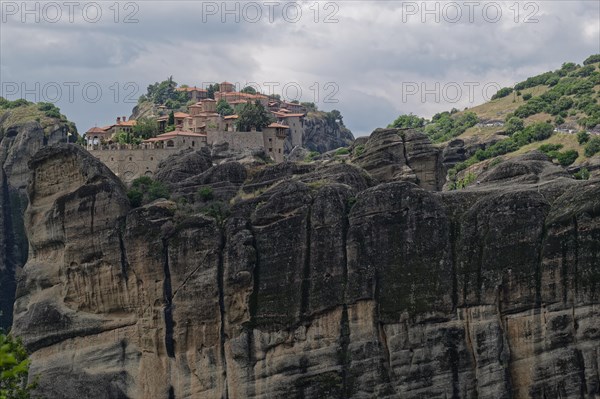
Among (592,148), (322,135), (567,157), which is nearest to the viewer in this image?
(567,157)

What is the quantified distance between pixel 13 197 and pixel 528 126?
191 ft

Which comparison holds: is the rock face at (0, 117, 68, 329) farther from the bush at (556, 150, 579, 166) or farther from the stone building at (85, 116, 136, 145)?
the bush at (556, 150, 579, 166)

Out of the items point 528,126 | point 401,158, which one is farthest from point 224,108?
point 401,158

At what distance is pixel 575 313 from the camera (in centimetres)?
7806

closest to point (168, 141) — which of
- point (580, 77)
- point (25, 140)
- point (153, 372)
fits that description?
point (25, 140)

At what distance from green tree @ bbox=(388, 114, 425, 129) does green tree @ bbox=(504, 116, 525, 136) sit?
75.6 feet

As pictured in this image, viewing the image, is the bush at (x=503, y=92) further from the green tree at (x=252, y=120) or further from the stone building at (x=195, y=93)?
the green tree at (x=252, y=120)

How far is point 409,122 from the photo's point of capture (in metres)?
193

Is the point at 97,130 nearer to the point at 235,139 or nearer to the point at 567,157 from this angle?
the point at 235,139

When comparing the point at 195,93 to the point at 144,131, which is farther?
the point at 195,93

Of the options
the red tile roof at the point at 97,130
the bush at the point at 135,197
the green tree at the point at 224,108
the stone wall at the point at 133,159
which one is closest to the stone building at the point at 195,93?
the green tree at the point at 224,108

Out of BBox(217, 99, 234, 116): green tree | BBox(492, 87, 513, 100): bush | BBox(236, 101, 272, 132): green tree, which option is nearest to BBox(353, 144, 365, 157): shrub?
BBox(236, 101, 272, 132): green tree

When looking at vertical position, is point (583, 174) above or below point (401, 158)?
below

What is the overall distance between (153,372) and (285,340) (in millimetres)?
8493
